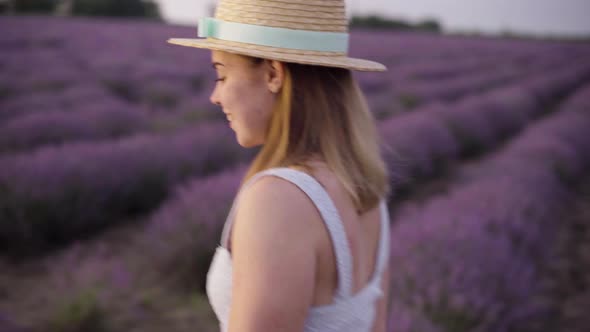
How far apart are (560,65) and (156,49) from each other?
13.5 meters

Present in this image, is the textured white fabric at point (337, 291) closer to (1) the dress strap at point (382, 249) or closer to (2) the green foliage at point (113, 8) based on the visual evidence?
(1) the dress strap at point (382, 249)

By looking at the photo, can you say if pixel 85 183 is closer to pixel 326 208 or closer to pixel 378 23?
pixel 326 208

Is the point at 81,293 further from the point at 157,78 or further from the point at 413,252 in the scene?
the point at 157,78

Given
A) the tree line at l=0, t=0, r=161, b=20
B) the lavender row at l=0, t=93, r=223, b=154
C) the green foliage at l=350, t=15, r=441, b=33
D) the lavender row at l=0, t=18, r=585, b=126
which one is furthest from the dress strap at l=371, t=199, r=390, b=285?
the green foliage at l=350, t=15, r=441, b=33

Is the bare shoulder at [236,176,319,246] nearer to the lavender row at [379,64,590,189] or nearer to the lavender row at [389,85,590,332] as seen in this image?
the lavender row at [389,85,590,332]

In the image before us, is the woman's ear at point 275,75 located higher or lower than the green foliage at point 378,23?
higher

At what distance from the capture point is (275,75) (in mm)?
950

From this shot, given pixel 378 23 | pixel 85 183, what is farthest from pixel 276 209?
pixel 378 23

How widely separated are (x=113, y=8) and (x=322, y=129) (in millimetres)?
43794

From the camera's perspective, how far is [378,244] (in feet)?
3.74

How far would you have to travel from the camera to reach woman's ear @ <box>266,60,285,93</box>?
0.94m

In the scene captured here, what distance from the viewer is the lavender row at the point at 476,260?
7.29 feet

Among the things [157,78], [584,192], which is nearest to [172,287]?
[584,192]

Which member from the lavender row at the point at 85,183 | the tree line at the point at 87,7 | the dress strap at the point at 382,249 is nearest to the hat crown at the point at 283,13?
the dress strap at the point at 382,249
